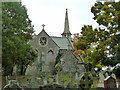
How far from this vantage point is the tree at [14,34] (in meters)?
14.9

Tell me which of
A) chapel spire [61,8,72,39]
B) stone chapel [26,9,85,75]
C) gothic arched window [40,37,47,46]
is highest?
chapel spire [61,8,72,39]

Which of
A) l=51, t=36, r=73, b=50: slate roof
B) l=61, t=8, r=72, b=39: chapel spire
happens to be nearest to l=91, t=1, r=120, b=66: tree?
l=51, t=36, r=73, b=50: slate roof

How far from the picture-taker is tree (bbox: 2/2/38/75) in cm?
1493

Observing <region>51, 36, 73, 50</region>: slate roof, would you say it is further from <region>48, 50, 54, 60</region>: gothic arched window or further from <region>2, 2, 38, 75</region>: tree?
<region>2, 2, 38, 75</region>: tree

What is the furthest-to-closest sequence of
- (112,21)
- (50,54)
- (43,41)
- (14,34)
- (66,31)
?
(66,31)
(43,41)
(50,54)
(14,34)
(112,21)

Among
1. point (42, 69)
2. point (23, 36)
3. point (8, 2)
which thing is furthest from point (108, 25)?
point (42, 69)

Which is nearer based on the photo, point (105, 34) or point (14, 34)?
point (105, 34)

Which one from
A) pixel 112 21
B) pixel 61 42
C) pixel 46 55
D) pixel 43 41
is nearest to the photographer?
pixel 112 21

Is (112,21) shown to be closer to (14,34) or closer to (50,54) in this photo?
(14,34)

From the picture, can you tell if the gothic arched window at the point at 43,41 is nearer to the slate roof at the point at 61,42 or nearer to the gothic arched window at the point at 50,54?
the gothic arched window at the point at 50,54

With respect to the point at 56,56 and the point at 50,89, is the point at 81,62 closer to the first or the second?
the point at 56,56

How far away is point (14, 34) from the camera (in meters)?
16.9

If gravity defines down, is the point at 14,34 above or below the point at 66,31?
below

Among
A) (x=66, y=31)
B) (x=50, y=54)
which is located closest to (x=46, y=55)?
(x=50, y=54)
